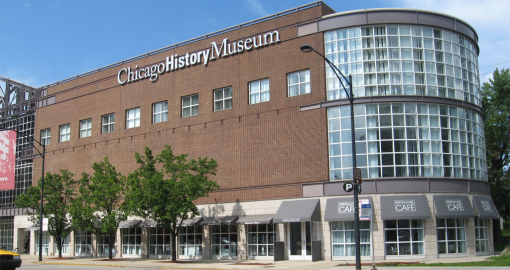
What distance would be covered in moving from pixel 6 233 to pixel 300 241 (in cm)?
4207

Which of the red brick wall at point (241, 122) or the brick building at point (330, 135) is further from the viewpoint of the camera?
the red brick wall at point (241, 122)

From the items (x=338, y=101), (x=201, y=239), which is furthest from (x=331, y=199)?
(x=201, y=239)

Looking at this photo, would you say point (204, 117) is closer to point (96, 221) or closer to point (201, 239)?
point (201, 239)

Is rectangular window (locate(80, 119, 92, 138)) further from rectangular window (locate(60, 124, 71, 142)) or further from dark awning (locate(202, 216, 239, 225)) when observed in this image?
dark awning (locate(202, 216, 239, 225))

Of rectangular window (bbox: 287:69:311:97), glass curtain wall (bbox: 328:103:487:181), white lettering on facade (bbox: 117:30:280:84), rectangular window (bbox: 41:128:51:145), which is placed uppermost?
white lettering on facade (bbox: 117:30:280:84)

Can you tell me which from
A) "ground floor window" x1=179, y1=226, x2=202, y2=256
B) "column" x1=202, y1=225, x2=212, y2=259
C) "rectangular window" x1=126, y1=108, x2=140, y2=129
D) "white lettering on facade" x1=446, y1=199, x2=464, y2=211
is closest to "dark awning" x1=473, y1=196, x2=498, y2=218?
"white lettering on facade" x1=446, y1=199, x2=464, y2=211

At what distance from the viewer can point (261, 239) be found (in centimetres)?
3631

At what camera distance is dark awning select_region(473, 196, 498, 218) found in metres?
33.8

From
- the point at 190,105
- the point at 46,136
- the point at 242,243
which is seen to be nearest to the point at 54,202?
the point at 46,136

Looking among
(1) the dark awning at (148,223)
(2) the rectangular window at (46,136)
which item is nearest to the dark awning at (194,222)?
(1) the dark awning at (148,223)

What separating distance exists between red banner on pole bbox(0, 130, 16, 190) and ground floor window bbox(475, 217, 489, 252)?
4779 centimetres

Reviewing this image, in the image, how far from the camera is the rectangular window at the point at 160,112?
145 feet

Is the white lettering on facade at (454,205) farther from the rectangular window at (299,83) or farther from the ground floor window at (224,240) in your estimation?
the ground floor window at (224,240)

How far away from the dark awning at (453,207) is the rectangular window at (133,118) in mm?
26555
